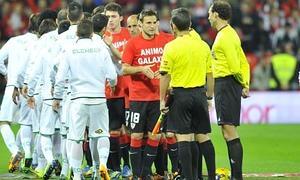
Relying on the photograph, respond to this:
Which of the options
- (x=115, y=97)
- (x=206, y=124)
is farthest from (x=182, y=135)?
(x=115, y=97)

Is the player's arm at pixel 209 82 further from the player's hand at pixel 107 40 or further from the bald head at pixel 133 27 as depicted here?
the bald head at pixel 133 27

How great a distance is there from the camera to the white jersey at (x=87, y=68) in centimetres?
1291

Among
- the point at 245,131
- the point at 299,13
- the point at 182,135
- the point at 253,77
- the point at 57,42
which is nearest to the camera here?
the point at 182,135

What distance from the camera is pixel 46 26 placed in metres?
15.2

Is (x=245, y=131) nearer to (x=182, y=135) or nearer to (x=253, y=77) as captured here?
(x=253, y=77)

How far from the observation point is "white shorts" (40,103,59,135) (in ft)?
48.3

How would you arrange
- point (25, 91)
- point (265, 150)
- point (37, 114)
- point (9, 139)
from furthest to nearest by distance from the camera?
point (265, 150), point (9, 139), point (37, 114), point (25, 91)

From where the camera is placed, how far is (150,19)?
1353cm

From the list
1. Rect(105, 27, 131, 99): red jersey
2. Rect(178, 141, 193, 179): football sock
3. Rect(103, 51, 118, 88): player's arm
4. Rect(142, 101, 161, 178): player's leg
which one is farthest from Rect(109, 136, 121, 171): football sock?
Rect(178, 141, 193, 179): football sock

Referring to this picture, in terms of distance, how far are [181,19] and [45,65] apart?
10.2 ft

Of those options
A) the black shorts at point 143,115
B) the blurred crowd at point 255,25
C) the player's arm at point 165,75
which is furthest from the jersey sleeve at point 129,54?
the blurred crowd at point 255,25

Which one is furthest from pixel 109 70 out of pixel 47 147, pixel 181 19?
pixel 47 147

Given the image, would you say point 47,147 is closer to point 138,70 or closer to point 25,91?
point 25,91

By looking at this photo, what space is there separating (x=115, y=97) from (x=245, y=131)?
10041 millimetres
